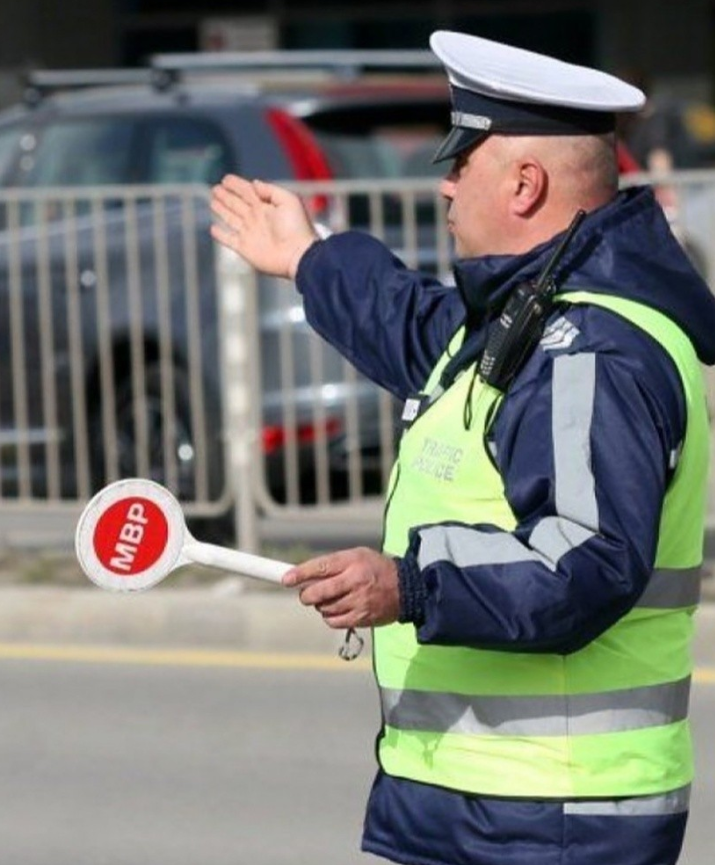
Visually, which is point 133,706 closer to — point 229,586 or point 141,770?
point 141,770

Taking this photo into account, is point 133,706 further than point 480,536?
Yes

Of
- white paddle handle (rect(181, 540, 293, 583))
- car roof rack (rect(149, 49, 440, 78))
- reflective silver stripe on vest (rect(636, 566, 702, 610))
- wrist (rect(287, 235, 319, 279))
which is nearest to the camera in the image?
white paddle handle (rect(181, 540, 293, 583))

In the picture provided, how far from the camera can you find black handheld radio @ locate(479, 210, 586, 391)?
2998mm

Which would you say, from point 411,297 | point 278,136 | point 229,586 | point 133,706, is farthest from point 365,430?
point 411,297

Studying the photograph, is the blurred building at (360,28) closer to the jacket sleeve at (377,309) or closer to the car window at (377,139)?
the car window at (377,139)

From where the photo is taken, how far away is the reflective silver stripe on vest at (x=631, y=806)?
3037mm

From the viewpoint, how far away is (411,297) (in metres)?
3.61

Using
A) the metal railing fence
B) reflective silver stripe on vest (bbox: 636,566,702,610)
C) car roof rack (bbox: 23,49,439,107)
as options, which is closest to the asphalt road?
the metal railing fence

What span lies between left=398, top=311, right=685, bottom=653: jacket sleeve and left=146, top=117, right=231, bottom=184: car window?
7.44 metres

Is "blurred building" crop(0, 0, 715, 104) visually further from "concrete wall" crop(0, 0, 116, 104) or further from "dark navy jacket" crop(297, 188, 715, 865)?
"dark navy jacket" crop(297, 188, 715, 865)

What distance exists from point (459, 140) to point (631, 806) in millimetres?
845

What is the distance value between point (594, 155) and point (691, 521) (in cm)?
47

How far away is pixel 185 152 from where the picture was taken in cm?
1052

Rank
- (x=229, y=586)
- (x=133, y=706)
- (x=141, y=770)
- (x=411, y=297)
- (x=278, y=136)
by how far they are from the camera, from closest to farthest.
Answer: (x=411, y=297)
(x=141, y=770)
(x=133, y=706)
(x=229, y=586)
(x=278, y=136)
